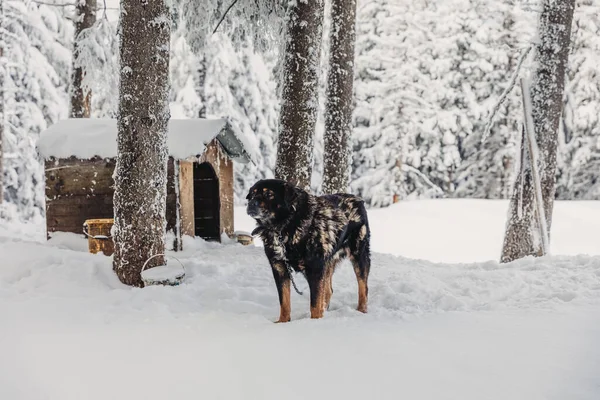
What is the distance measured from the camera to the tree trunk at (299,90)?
7262mm

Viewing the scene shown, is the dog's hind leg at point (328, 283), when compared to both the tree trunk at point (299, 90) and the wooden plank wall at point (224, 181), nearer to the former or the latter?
the tree trunk at point (299, 90)

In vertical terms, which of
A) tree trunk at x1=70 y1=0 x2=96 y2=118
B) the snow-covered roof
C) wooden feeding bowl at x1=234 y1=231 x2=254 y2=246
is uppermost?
tree trunk at x1=70 y1=0 x2=96 y2=118

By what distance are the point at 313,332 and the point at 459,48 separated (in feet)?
81.6

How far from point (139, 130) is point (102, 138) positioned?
409cm

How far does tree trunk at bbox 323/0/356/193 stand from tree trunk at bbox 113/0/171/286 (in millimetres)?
4471

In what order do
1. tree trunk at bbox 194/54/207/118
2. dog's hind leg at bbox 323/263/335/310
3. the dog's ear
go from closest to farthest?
1. the dog's ear
2. dog's hind leg at bbox 323/263/335/310
3. tree trunk at bbox 194/54/207/118

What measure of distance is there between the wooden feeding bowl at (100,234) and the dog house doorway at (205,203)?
3047mm

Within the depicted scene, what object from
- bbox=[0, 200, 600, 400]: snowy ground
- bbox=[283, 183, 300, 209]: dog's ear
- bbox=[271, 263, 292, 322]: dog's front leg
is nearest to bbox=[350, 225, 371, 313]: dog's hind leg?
bbox=[0, 200, 600, 400]: snowy ground

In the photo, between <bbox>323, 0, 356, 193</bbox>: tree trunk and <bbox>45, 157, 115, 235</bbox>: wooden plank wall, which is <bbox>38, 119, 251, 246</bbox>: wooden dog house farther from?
<bbox>323, 0, 356, 193</bbox>: tree trunk

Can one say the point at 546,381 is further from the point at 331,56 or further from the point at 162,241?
the point at 331,56

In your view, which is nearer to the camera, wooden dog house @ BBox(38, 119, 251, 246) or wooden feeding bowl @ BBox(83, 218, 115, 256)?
wooden feeding bowl @ BBox(83, 218, 115, 256)

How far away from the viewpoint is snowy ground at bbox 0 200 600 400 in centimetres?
290

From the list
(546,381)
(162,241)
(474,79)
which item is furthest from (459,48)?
(546,381)

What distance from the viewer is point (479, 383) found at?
2840mm
